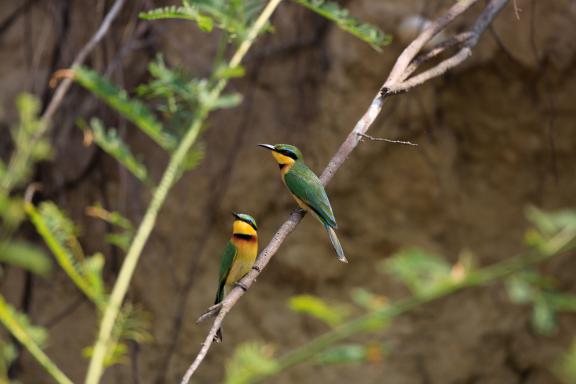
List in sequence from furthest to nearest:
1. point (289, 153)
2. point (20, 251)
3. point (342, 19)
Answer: point (289, 153), point (342, 19), point (20, 251)

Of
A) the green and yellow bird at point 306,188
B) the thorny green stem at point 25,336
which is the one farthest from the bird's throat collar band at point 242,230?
the thorny green stem at point 25,336

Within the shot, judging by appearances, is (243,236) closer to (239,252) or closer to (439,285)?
(239,252)

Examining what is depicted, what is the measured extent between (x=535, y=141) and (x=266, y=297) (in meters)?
0.92

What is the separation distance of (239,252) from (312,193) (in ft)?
0.75

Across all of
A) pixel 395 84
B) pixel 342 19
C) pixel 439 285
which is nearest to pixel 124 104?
pixel 439 285

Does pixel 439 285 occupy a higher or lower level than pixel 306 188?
higher

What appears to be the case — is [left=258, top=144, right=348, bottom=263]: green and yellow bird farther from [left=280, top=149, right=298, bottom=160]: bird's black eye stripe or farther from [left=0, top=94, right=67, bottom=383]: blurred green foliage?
[left=0, top=94, right=67, bottom=383]: blurred green foliage

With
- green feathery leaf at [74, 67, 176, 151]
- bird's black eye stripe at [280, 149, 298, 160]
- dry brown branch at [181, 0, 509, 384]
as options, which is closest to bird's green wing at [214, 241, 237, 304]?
dry brown branch at [181, 0, 509, 384]

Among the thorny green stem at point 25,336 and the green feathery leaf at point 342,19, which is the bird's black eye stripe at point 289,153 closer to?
the green feathery leaf at point 342,19

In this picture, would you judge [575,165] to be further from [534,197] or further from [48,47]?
[48,47]

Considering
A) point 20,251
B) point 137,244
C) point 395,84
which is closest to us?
point 20,251

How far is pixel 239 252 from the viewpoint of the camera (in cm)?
205

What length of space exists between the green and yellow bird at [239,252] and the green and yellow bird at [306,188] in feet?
0.46

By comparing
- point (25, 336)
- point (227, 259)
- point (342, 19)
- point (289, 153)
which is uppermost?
point (25, 336)
